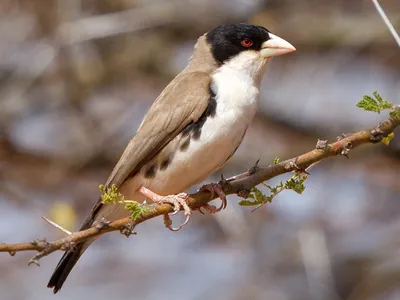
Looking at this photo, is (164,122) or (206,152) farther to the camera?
(164,122)

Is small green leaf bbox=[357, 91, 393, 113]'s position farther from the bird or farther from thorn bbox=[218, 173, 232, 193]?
the bird

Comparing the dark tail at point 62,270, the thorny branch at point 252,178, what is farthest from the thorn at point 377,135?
the dark tail at point 62,270

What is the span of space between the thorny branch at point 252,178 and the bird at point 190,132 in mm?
618

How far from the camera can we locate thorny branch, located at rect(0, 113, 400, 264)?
147 inches

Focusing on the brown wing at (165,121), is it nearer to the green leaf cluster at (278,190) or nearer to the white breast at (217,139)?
the white breast at (217,139)

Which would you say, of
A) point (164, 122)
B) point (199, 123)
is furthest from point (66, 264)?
point (199, 123)

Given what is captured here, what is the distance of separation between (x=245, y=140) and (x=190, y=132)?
371 cm

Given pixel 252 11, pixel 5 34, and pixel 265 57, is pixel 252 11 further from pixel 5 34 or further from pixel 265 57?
pixel 265 57

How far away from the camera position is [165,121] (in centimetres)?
502

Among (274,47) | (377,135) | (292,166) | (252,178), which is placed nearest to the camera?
(377,135)

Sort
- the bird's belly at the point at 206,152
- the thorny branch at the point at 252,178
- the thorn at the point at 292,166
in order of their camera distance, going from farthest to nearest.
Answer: the bird's belly at the point at 206,152 < the thorn at the point at 292,166 < the thorny branch at the point at 252,178

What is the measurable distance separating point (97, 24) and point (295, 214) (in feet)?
8.05

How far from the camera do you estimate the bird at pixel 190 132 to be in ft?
16.0

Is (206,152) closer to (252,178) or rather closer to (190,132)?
(190,132)
